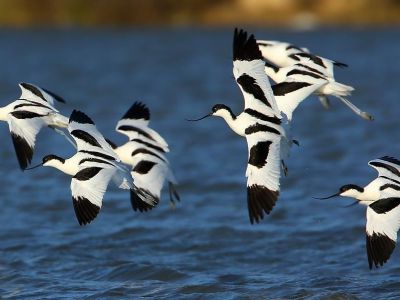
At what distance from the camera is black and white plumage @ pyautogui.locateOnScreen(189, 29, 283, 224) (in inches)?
309

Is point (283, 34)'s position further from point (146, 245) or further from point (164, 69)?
point (146, 245)

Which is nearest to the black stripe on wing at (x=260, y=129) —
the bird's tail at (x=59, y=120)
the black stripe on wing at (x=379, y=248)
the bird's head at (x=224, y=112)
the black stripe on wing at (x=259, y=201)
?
the bird's head at (x=224, y=112)

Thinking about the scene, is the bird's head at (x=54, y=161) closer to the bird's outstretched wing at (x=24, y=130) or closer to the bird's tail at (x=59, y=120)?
the bird's outstretched wing at (x=24, y=130)

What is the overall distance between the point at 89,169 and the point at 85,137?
376 mm

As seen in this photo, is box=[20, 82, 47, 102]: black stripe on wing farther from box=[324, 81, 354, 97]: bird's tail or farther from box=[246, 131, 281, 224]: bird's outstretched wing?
box=[324, 81, 354, 97]: bird's tail

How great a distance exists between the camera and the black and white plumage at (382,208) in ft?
26.2

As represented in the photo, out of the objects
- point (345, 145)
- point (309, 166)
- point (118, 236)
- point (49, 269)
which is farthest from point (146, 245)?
point (345, 145)

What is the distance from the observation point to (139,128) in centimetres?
974

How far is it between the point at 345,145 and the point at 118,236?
524cm

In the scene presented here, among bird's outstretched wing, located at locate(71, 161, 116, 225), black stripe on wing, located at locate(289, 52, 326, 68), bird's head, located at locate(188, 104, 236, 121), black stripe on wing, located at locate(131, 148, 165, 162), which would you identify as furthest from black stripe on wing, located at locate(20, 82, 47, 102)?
black stripe on wing, located at locate(289, 52, 326, 68)

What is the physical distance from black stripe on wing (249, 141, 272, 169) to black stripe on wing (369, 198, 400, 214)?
0.89 metres

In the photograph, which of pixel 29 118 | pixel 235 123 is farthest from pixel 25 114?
pixel 235 123

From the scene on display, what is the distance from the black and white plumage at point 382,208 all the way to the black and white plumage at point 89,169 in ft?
5.64

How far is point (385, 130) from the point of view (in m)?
16.1
